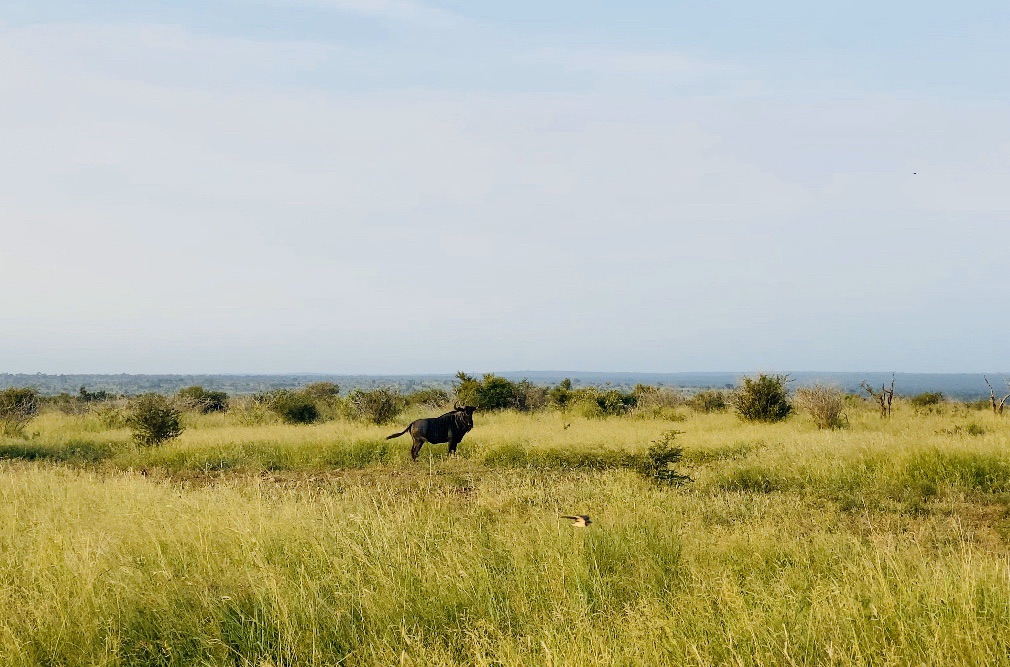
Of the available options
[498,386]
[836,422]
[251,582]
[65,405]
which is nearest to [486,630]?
[251,582]

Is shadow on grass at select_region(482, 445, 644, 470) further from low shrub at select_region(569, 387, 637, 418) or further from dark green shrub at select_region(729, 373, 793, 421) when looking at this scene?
low shrub at select_region(569, 387, 637, 418)

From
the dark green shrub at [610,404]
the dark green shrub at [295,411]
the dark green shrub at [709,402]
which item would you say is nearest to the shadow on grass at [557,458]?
the dark green shrub at [610,404]

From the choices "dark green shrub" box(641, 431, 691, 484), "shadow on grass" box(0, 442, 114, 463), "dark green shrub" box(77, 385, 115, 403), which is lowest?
"dark green shrub" box(77, 385, 115, 403)

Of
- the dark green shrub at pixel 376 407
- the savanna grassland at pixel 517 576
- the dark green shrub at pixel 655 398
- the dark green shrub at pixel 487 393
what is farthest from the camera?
the dark green shrub at pixel 655 398

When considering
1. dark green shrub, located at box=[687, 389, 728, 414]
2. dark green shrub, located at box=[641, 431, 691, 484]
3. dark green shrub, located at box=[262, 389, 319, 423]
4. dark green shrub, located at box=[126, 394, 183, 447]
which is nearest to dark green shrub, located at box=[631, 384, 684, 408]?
dark green shrub, located at box=[687, 389, 728, 414]

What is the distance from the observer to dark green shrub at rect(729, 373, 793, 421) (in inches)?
789

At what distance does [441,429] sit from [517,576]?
8789 millimetres

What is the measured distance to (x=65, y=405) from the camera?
35406 mm

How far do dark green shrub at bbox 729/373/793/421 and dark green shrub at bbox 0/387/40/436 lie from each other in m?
18.5

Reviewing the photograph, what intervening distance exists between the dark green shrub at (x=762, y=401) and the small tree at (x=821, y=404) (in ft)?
1.69

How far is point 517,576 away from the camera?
470 centimetres

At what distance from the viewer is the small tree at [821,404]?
17970 millimetres

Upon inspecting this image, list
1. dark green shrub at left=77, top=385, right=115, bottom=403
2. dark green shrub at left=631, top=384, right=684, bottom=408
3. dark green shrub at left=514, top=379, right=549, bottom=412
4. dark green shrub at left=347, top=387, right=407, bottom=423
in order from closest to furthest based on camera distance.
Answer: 1. dark green shrub at left=347, top=387, right=407, bottom=423
2. dark green shrub at left=514, top=379, right=549, bottom=412
3. dark green shrub at left=631, top=384, right=684, bottom=408
4. dark green shrub at left=77, top=385, right=115, bottom=403

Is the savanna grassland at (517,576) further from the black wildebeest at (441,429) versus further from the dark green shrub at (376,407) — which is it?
the dark green shrub at (376,407)
